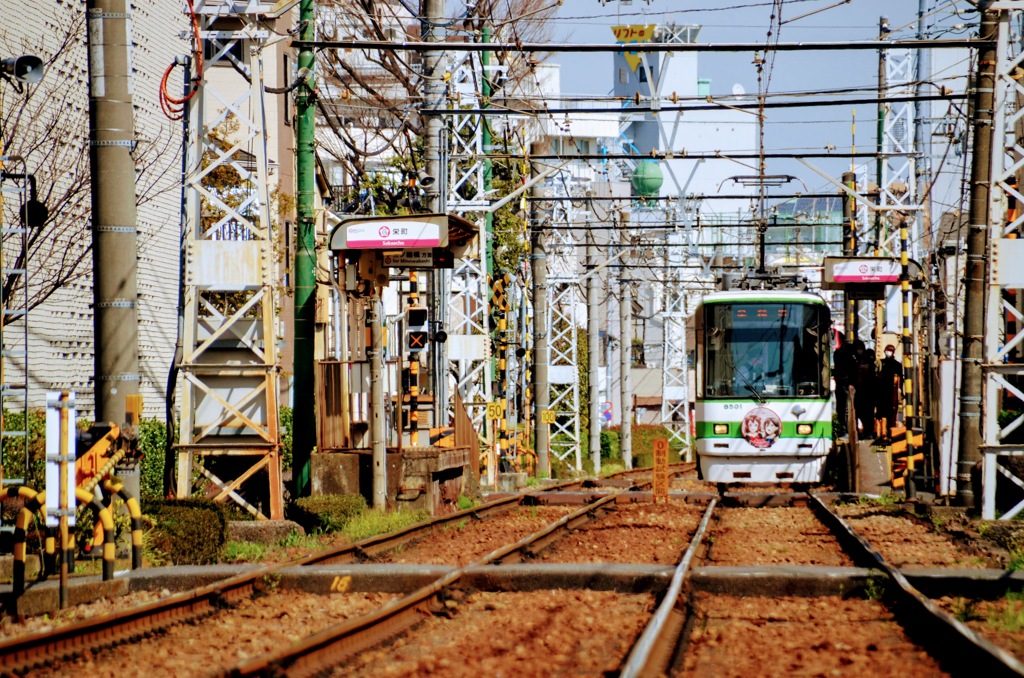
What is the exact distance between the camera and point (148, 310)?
80.9ft

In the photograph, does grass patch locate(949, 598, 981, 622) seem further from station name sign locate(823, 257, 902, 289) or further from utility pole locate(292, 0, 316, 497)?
station name sign locate(823, 257, 902, 289)

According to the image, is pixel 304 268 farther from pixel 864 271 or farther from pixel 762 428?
pixel 864 271

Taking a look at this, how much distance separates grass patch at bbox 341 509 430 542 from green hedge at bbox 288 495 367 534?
0.10m

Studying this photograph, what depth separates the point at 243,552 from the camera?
1285cm

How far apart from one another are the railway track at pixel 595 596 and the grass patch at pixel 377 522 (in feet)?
1.68

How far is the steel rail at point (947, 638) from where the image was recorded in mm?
6164

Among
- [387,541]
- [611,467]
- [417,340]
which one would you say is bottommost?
[611,467]

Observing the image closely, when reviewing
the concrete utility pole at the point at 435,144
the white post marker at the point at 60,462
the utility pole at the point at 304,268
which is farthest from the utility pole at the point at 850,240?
the white post marker at the point at 60,462

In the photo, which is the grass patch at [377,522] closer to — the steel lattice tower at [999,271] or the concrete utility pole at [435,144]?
the concrete utility pole at [435,144]

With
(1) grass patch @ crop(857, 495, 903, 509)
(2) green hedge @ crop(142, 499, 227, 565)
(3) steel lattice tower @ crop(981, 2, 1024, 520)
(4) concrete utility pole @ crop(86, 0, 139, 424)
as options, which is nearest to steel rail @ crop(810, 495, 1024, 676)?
(3) steel lattice tower @ crop(981, 2, 1024, 520)

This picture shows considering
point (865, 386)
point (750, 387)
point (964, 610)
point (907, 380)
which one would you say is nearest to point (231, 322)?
point (964, 610)

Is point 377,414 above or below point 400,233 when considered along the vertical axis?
below

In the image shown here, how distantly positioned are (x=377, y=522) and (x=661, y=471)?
229 inches

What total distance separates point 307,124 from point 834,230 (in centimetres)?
6044
